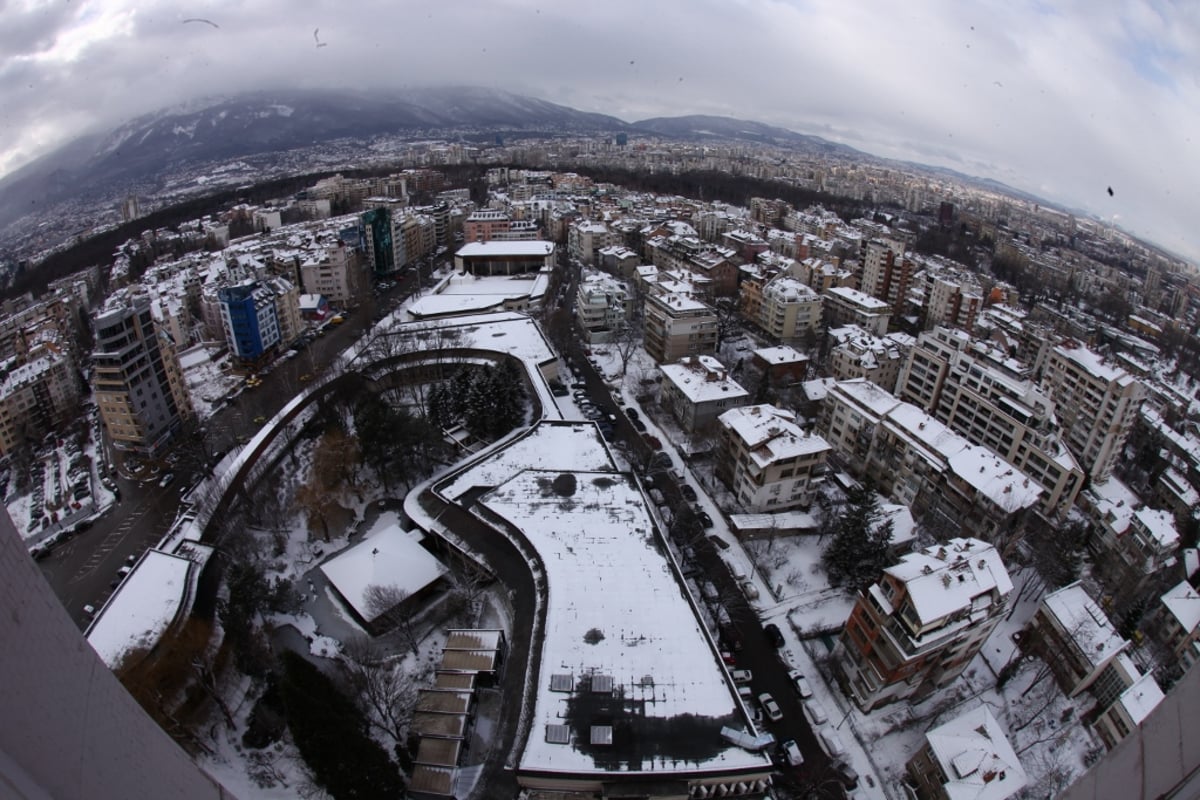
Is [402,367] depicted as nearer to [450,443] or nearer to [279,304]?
[450,443]

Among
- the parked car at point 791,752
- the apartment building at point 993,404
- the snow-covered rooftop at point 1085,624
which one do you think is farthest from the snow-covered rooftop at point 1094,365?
the parked car at point 791,752

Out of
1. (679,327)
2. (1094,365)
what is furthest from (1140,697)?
(679,327)

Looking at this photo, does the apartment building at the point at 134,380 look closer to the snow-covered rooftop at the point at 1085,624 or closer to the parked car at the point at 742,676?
the parked car at the point at 742,676

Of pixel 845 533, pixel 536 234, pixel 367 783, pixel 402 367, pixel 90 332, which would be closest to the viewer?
pixel 367 783

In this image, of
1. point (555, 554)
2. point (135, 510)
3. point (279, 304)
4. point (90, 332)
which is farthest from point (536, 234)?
point (555, 554)

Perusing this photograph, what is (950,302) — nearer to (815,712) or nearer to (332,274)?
(815,712)

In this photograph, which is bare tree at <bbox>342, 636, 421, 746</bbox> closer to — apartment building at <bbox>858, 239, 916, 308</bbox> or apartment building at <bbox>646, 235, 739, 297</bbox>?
apartment building at <bbox>646, 235, 739, 297</bbox>

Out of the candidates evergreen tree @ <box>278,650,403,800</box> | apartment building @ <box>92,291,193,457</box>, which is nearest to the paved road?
apartment building @ <box>92,291,193,457</box>

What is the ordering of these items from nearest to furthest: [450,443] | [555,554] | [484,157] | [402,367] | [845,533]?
1. [555,554]
2. [845,533]
3. [450,443]
4. [402,367]
5. [484,157]
